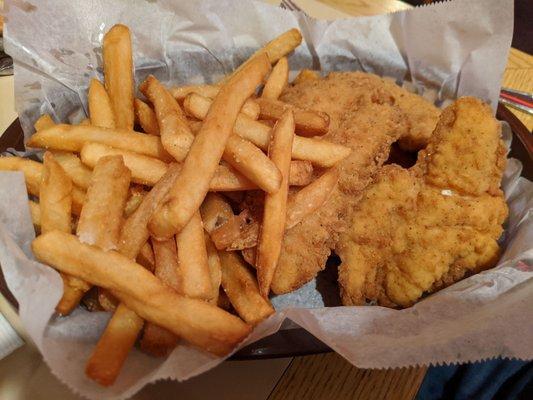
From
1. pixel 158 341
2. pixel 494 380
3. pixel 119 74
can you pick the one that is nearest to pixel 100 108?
pixel 119 74

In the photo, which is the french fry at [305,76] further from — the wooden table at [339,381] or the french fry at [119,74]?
the wooden table at [339,381]

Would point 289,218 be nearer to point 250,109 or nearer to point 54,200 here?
point 250,109

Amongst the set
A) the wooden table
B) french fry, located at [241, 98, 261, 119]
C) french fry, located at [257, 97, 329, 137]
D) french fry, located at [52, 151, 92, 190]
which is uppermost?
french fry, located at [241, 98, 261, 119]

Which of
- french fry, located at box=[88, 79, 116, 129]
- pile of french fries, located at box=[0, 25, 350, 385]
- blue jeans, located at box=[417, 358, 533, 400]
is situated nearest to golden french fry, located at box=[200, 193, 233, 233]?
pile of french fries, located at box=[0, 25, 350, 385]

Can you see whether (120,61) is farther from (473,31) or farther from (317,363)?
(473,31)

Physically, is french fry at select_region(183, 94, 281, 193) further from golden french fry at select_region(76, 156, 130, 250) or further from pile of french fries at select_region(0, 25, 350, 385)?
golden french fry at select_region(76, 156, 130, 250)

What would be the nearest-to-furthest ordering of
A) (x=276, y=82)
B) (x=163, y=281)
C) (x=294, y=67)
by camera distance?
1. (x=163, y=281)
2. (x=276, y=82)
3. (x=294, y=67)

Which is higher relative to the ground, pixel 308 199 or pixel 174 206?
pixel 174 206
